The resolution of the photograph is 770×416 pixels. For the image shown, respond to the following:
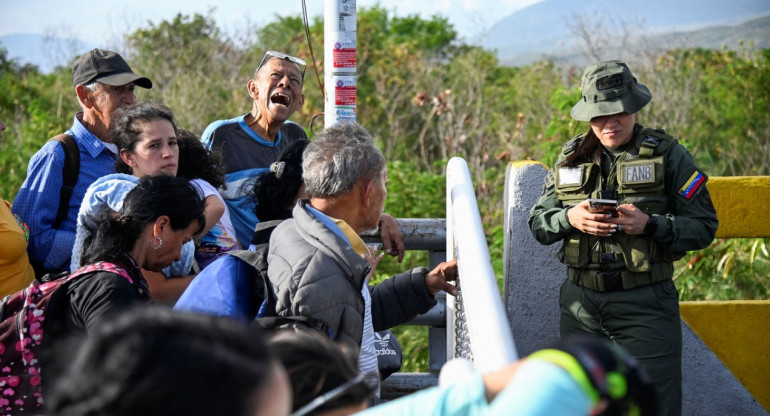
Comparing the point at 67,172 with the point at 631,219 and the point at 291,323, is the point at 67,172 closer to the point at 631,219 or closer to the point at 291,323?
the point at 291,323

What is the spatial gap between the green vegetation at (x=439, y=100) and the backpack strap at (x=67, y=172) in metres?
5.11

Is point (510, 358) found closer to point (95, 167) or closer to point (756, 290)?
point (95, 167)

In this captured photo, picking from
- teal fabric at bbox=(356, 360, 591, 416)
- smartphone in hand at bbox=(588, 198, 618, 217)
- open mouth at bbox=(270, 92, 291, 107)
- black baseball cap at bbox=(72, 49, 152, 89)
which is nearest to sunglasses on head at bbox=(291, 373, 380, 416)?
teal fabric at bbox=(356, 360, 591, 416)

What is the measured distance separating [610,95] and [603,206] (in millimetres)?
530

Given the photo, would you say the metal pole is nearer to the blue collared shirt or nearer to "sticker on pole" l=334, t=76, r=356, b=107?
"sticker on pole" l=334, t=76, r=356, b=107

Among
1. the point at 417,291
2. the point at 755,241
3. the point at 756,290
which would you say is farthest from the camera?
the point at 756,290

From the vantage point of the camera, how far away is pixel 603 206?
3486 mm

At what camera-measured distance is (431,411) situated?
138 cm

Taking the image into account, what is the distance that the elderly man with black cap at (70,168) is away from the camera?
3506 millimetres

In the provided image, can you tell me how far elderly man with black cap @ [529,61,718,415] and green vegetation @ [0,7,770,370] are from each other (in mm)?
4397

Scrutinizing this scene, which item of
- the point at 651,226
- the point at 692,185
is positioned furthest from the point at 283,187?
the point at 692,185

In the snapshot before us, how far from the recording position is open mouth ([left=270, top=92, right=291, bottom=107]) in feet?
14.8

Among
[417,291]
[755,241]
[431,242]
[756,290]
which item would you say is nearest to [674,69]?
[756,290]

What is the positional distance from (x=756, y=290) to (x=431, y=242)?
4.82m
